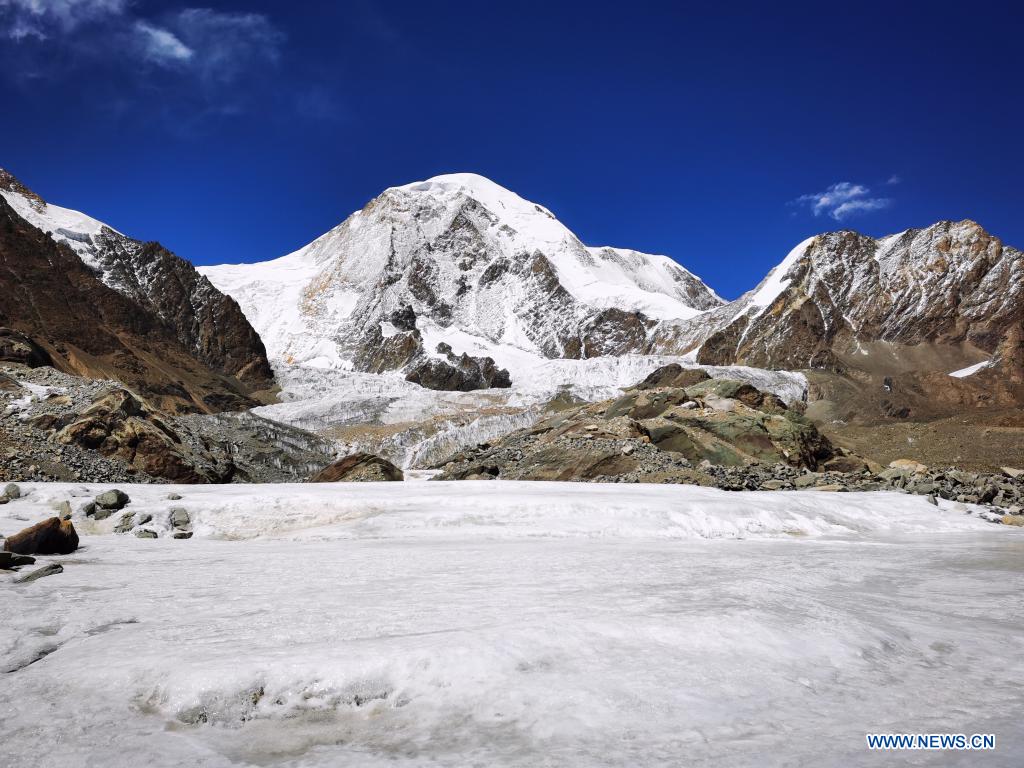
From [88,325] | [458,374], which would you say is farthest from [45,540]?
[458,374]

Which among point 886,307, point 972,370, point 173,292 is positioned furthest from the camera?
point 173,292

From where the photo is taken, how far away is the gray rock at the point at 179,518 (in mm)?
11976

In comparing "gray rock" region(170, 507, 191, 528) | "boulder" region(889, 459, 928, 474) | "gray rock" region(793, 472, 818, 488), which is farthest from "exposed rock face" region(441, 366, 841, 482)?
"gray rock" region(170, 507, 191, 528)

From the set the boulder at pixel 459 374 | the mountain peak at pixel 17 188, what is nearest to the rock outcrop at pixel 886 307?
the boulder at pixel 459 374

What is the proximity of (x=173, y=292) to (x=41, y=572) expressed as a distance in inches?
5743

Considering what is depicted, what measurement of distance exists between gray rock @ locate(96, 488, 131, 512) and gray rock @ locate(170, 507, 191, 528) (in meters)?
0.99

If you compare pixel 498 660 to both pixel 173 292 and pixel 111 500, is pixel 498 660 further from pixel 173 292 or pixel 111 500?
pixel 173 292

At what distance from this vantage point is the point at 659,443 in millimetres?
26141

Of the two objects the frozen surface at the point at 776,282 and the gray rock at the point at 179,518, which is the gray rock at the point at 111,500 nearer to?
the gray rock at the point at 179,518

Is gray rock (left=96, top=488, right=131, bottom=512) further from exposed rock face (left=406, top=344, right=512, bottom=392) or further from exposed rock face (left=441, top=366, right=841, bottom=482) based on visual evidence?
exposed rock face (left=406, top=344, right=512, bottom=392)

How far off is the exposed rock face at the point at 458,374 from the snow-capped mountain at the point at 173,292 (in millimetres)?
33239

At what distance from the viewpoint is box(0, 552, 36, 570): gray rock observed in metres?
7.04

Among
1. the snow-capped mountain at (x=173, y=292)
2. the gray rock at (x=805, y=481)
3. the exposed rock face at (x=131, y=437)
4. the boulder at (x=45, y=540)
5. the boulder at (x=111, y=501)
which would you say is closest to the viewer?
the boulder at (x=45, y=540)

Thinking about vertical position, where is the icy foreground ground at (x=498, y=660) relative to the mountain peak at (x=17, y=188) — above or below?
below
